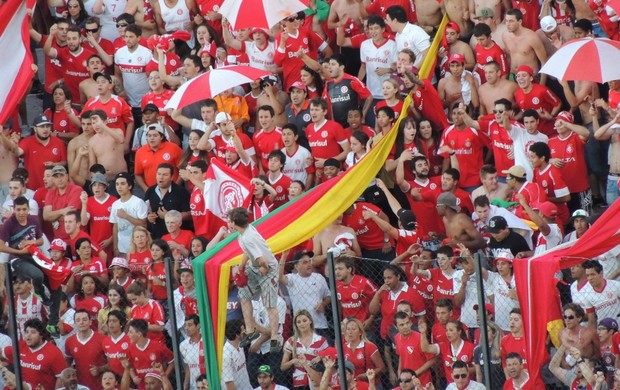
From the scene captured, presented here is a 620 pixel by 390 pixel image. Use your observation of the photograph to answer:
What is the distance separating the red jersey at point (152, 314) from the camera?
16.8 metres

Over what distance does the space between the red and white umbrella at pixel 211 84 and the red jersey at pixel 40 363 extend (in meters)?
2.81

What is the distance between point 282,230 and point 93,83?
475 centimetres

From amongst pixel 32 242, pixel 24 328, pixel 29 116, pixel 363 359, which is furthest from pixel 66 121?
pixel 363 359

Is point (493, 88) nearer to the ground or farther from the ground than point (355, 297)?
farther from the ground

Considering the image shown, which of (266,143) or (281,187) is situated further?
(266,143)

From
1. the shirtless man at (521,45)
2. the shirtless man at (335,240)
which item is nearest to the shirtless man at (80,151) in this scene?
the shirtless man at (335,240)

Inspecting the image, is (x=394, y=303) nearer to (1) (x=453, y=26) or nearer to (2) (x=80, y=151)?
(1) (x=453, y=26)

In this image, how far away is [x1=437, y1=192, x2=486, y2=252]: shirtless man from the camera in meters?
17.8

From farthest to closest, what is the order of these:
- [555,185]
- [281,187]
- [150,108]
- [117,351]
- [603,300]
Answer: [150,108] → [281,187] → [555,185] → [117,351] → [603,300]

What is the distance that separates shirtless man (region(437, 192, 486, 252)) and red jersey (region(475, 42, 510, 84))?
2.08 metres

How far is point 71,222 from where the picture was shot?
19094 mm

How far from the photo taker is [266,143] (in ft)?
63.8

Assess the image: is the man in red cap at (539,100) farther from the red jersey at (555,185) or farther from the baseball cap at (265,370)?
the baseball cap at (265,370)

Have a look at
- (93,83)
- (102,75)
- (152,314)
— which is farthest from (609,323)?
(93,83)
